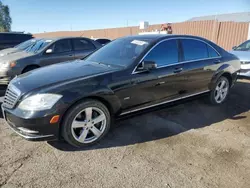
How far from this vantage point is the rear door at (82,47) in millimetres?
7125

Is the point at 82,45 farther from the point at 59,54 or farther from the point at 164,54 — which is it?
the point at 164,54

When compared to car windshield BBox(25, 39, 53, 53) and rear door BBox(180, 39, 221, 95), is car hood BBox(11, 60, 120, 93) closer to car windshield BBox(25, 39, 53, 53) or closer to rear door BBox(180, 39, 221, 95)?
rear door BBox(180, 39, 221, 95)

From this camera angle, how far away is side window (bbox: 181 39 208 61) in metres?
4.13

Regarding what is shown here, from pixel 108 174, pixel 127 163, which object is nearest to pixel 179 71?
pixel 127 163

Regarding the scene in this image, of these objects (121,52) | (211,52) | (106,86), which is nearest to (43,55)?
(121,52)

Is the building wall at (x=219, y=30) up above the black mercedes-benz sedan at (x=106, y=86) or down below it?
above

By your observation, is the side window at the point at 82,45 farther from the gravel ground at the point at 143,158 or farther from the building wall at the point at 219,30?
the building wall at the point at 219,30

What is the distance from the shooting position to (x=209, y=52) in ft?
15.1

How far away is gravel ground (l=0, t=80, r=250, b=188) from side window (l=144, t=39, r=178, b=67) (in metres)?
1.15

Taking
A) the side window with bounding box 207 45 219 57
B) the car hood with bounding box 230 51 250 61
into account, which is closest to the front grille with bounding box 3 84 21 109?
the side window with bounding box 207 45 219 57

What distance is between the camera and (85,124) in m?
3.07

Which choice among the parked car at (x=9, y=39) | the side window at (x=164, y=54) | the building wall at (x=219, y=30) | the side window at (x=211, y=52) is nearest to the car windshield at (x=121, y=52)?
the side window at (x=164, y=54)

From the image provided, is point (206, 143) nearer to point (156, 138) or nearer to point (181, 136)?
point (181, 136)

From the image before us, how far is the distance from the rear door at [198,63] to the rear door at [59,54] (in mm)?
4066
